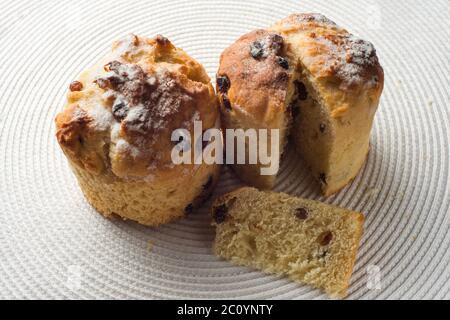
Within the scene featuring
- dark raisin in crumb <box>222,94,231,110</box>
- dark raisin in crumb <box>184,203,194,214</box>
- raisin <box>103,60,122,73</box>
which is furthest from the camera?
dark raisin in crumb <box>184,203,194,214</box>

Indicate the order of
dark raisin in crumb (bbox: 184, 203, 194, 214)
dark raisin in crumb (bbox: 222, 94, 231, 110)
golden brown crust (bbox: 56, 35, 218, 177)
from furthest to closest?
dark raisin in crumb (bbox: 184, 203, 194, 214) < dark raisin in crumb (bbox: 222, 94, 231, 110) < golden brown crust (bbox: 56, 35, 218, 177)

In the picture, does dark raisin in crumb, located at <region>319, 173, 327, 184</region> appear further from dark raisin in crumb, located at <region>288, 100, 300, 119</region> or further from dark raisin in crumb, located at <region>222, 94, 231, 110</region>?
dark raisin in crumb, located at <region>222, 94, 231, 110</region>

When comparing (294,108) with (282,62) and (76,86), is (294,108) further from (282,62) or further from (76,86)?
(76,86)

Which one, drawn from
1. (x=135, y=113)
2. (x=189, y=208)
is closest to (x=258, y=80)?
(x=135, y=113)

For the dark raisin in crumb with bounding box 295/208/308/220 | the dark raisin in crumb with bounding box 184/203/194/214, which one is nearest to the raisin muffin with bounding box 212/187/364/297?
the dark raisin in crumb with bounding box 295/208/308/220

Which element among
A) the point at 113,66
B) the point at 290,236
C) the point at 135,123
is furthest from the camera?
the point at 290,236
